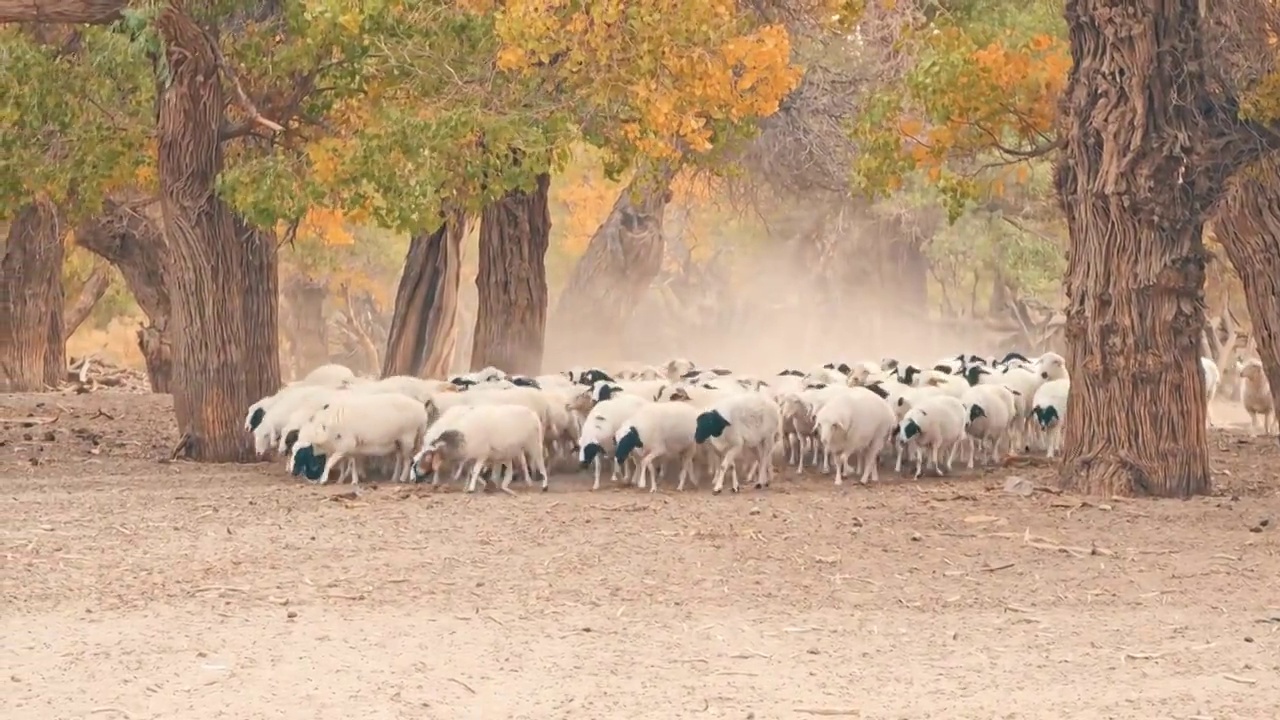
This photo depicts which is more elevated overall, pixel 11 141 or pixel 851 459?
pixel 11 141

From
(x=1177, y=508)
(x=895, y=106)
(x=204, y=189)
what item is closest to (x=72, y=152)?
(x=204, y=189)

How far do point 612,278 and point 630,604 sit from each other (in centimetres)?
2740

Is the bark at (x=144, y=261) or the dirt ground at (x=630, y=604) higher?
the bark at (x=144, y=261)

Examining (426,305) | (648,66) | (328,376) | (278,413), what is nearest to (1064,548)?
(648,66)

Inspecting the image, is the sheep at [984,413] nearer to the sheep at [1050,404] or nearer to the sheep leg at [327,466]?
the sheep at [1050,404]

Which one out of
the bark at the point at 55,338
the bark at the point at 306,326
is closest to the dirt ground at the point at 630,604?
the bark at the point at 55,338

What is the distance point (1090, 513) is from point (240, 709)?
751 centimetres

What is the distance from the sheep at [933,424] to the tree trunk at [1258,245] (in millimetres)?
3534

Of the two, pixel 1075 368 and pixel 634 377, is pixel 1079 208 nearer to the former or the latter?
pixel 1075 368

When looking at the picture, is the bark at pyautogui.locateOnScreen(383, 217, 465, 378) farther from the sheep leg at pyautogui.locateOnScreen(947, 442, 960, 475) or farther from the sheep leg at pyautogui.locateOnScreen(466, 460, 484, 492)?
the sheep leg at pyautogui.locateOnScreen(466, 460, 484, 492)

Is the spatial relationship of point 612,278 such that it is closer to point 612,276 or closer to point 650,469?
point 612,276

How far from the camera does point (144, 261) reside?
28906 millimetres

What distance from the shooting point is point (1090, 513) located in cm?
1313

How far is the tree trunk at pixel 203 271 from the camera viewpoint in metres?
16.5
